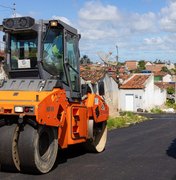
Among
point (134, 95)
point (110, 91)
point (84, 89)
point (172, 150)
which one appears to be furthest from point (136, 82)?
point (84, 89)

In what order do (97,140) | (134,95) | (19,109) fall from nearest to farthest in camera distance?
(19,109), (97,140), (134,95)

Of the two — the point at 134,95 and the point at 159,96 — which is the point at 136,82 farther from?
the point at 159,96

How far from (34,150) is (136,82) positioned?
155 feet

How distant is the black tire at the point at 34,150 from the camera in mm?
8172

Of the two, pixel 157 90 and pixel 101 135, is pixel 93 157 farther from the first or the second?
pixel 157 90

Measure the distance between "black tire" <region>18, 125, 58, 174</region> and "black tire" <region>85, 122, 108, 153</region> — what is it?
226 cm

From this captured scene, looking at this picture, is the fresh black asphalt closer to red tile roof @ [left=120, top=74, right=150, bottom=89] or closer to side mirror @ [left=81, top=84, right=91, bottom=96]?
side mirror @ [left=81, top=84, right=91, bottom=96]

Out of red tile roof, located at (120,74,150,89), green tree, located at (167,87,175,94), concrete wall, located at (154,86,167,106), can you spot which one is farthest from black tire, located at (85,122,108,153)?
green tree, located at (167,87,175,94)

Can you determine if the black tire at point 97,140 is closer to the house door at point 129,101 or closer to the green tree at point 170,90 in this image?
the house door at point 129,101

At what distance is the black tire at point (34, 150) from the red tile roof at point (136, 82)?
1769 inches

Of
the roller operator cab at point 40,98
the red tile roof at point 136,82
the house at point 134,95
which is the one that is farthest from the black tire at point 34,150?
the red tile roof at point 136,82

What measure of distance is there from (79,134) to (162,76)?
87.4 m

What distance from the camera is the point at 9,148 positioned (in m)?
8.20

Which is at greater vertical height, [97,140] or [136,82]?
[136,82]
